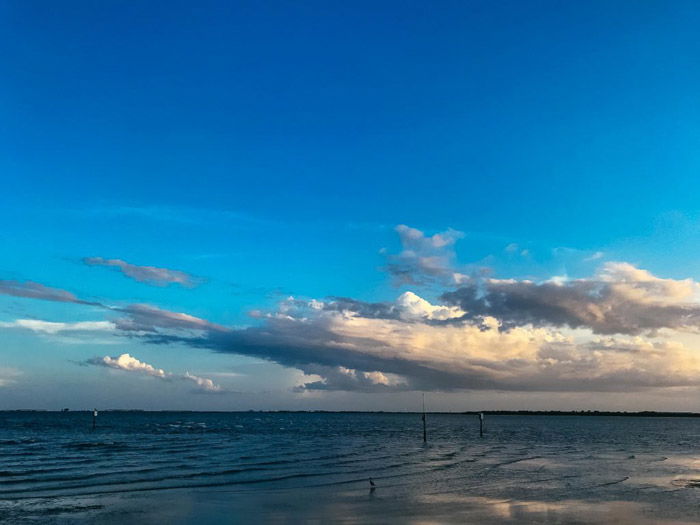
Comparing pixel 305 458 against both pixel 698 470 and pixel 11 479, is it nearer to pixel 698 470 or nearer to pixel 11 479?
pixel 11 479

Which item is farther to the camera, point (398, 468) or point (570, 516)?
point (398, 468)

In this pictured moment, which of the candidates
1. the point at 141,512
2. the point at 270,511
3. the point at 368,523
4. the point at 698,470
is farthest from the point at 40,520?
the point at 698,470

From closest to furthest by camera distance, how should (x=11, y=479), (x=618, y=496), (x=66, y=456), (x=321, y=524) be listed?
(x=321, y=524) → (x=618, y=496) → (x=11, y=479) → (x=66, y=456)

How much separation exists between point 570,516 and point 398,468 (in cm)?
2019

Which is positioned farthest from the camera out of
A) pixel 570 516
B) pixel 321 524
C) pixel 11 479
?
pixel 11 479

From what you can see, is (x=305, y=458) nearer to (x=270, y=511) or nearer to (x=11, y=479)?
(x=11, y=479)

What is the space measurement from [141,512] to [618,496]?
72.8 ft

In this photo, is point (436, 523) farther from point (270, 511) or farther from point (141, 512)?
point (141, 512)

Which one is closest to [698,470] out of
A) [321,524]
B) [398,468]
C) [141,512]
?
[398,468]

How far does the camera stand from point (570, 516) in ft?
78.3

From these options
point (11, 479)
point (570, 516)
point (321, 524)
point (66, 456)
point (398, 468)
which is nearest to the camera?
point (321, 524)

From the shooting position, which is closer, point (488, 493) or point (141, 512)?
point (141, 512)

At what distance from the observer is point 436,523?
73.3 feet

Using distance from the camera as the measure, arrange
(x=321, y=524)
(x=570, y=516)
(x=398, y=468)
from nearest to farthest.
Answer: (x=321, y=524) < (x=570, y=516) < (x=398, y=468)
